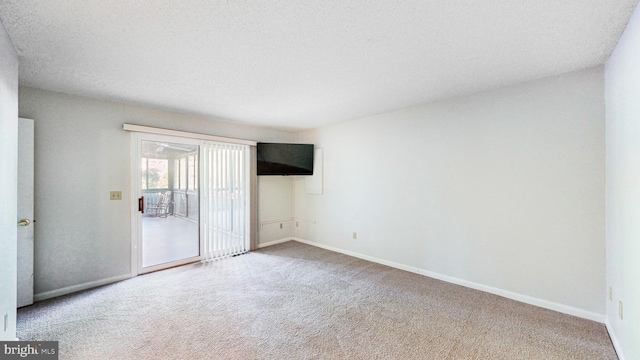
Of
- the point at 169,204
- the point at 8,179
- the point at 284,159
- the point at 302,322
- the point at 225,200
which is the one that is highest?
the point at 284,159

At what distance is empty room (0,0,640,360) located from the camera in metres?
1.74

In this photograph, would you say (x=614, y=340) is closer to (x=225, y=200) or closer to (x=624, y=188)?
(x=624, y=188)

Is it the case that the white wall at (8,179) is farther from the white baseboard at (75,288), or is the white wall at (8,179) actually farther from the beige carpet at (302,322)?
the white baseboard at (75,288)

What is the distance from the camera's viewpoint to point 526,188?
8.93 feet

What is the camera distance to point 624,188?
1829 mm

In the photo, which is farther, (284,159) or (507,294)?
(284,159)

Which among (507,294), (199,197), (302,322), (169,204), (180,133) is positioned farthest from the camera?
(169,204)

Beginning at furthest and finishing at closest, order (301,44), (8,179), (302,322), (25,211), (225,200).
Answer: (225,200)
(25,211)
(302,322)
(301,44)
(8,179)

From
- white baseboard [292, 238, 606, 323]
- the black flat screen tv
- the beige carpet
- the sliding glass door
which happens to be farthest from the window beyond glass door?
white baseboard [292, 238, 606, 323]

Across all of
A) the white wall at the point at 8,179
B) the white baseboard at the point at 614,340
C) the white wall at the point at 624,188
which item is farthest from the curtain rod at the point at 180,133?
the white baseboard at the point at 614,340

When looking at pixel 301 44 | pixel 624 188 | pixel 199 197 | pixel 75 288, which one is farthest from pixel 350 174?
→ pixel 75 288

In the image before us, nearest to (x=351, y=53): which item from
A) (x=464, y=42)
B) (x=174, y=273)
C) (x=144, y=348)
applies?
(x=464, y=42)

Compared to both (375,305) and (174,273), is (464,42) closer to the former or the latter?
(375,305)

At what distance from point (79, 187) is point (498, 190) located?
4.98m
